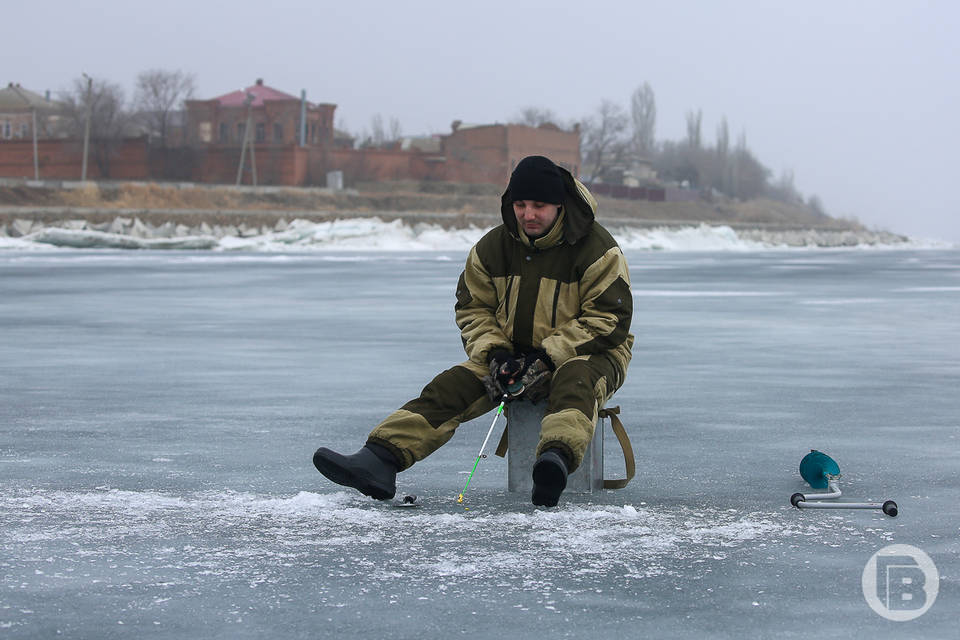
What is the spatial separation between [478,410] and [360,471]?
0.66 metres

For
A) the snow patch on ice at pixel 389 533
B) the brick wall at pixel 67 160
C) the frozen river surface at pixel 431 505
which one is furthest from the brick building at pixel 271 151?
the snow patch on ice at pixel 389 533

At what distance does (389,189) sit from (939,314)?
69984mm

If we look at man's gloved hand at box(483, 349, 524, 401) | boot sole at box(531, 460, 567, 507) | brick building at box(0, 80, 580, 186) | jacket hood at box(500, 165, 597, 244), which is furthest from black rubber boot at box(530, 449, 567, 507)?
brick building at box(0, 80, 580, 186)

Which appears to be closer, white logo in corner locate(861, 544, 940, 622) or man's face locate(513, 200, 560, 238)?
white logo in corner locate(861, 544, 940, 622)

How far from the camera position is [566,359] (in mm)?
4859

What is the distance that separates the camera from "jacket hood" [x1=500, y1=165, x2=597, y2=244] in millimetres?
4867

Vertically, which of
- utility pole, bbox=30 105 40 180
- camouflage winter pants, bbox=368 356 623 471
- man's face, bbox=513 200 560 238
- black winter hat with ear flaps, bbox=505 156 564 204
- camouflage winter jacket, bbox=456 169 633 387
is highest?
utility pole, bbox=30 105 40 180

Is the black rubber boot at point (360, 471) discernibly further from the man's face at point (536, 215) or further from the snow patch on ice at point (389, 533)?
the man's face at point (536, 215)

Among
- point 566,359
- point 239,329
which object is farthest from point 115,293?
point 566,359

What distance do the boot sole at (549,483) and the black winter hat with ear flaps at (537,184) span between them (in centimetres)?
108

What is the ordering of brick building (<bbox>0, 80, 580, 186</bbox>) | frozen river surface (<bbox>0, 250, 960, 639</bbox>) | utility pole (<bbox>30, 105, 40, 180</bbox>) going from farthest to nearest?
1. brick building (<bbox>0, 80, 580, 186</bbox>)
2. utility pole (<bbox>30, 105, 40, 180</bbox>)
3. frozen river surface (<bbox>0, 250, 960, 639</bbox>)

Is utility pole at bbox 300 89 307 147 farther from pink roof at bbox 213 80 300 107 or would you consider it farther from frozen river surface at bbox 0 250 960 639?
frozen river surface at bbox 0 250 960 639

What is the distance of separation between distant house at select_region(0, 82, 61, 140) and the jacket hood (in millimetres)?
92928

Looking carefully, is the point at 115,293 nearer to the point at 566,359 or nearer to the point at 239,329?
the point at 239,329
